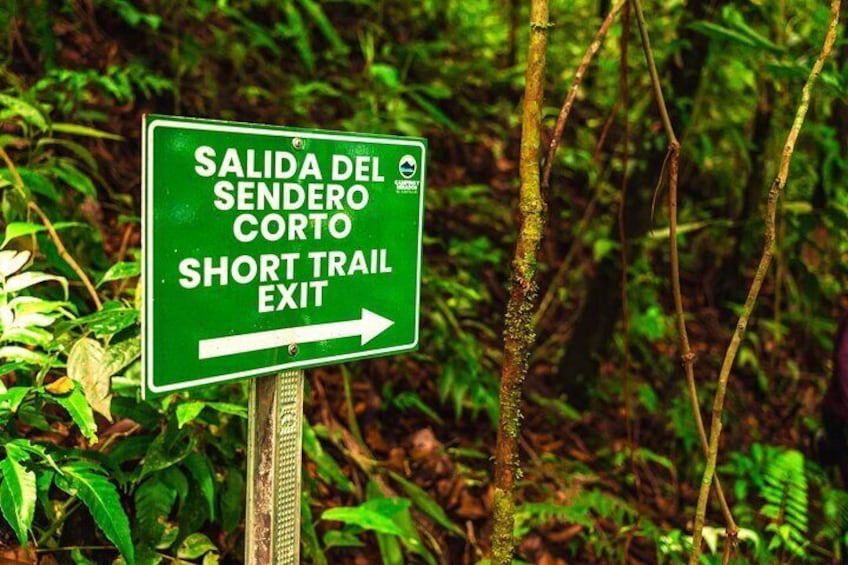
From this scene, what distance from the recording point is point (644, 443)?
4.46 meters

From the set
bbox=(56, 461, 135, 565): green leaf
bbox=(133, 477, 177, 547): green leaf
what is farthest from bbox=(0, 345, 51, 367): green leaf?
bbox=(133, 477, 177, 547): green leaf

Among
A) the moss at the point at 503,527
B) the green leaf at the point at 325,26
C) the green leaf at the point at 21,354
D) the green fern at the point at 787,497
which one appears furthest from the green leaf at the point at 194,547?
the green leaf at the point at 325,26

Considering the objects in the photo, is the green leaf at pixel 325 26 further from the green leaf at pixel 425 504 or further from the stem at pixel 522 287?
the stem at pixel 522 287

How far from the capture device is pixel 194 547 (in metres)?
2.05

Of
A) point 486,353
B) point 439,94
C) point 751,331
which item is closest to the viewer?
point 486,353

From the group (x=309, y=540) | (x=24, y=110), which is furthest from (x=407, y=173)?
(x=24, y=110)

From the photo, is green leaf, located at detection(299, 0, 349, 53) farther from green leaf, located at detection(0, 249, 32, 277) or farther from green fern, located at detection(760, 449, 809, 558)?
green leaf, located at detection(0, 249, 32, 277)

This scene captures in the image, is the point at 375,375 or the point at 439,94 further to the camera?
the point at 439,94

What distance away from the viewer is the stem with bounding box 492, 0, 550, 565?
1700 mm

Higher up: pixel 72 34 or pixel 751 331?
pixel 72 34

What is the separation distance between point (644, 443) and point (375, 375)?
1.68m

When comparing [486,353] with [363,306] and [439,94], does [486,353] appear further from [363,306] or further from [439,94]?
[363,306]

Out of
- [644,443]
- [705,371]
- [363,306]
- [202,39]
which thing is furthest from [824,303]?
[363,306]

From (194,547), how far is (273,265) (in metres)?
0.94
